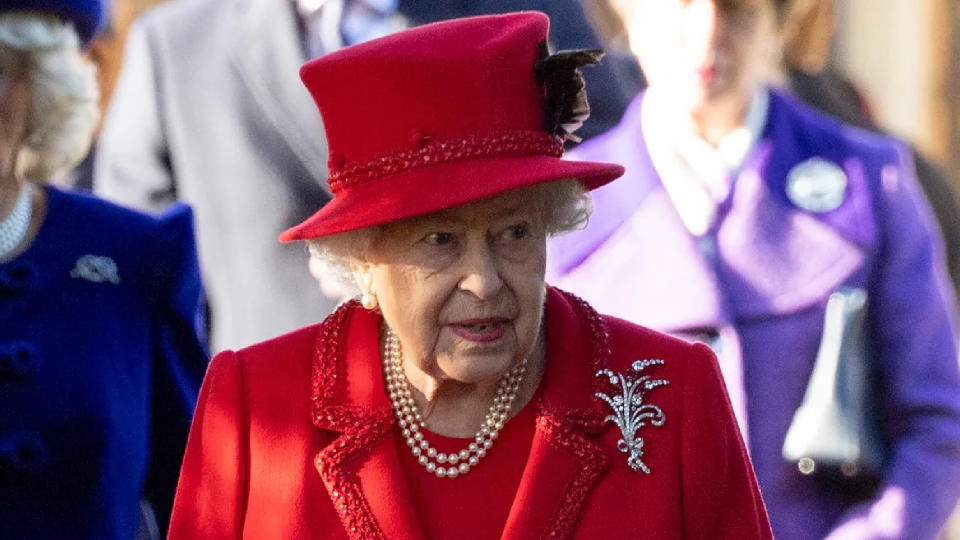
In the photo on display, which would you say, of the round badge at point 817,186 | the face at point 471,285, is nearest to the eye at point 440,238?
the face at point 471,285

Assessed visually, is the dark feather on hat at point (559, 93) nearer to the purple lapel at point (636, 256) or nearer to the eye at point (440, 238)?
the eye at point (440, 238)

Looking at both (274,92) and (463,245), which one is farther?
(274,92)

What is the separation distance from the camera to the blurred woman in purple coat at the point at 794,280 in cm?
322

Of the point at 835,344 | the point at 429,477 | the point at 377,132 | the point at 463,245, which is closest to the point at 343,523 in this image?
the point at 429,477

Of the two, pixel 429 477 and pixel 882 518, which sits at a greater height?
pixel 429 477

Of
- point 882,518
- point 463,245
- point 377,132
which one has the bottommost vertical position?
point 882,518

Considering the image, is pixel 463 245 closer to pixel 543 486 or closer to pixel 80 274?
pixel 543 486

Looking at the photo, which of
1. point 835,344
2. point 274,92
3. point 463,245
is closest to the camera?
point 463,245

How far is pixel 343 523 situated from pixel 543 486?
31 centimetres

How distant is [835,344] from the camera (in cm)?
322

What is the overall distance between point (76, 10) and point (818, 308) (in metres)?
1.81

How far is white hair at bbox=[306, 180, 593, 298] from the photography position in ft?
7.10

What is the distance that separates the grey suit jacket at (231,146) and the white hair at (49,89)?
383 millimetres

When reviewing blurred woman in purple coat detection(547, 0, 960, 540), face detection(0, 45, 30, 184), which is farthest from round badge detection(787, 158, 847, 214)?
face detection(0, 45, 30, 184)
